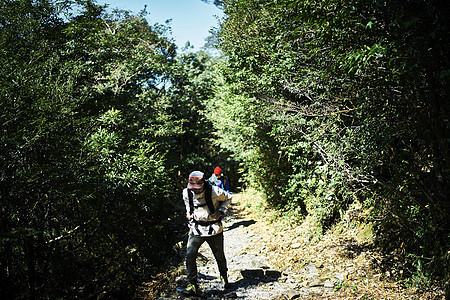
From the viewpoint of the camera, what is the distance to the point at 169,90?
17141mm

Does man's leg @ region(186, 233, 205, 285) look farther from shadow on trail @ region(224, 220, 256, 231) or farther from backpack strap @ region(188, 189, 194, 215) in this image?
shadow on trail @ region(224, 220, 256, 231)

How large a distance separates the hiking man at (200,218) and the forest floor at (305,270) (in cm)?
62

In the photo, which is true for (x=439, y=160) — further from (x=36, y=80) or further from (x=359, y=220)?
(x=36, y=80)

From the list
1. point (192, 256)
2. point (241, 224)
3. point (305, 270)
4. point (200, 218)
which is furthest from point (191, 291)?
point (241, 224)

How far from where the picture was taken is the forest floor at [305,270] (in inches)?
180

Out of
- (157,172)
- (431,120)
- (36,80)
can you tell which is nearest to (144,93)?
(157,172)

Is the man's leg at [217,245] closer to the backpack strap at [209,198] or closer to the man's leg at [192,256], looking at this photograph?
the man's leg at [192,256]

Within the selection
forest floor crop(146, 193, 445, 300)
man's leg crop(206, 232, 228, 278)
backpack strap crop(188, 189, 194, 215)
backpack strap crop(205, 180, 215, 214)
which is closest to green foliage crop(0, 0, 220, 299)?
forest floor crop(146, 193, 445, 300)

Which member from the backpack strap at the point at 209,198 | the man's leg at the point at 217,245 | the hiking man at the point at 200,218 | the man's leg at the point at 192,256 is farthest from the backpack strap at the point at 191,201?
the man's leg at the point at 217,245

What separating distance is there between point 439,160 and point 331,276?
9.70 feet

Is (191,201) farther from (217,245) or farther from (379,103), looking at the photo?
(379,103)

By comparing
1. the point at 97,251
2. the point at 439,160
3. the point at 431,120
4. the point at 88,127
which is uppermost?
the point at 88,127

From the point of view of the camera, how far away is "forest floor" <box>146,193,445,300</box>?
15.0 ft

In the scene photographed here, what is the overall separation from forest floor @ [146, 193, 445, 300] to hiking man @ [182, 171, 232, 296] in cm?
62
